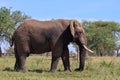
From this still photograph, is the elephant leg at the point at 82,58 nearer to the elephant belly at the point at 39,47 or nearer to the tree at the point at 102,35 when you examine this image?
the elephant belly at the point at 39,47

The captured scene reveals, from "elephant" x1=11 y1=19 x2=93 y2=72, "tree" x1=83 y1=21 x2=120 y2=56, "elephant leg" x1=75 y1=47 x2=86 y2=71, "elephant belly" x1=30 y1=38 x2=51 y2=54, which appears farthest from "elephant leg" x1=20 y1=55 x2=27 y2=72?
"tree" x1=83 y1=21 x2=120 y2=56

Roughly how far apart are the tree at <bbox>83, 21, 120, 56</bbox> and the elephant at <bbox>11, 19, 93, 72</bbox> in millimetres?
50100

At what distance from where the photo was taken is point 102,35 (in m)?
71.0

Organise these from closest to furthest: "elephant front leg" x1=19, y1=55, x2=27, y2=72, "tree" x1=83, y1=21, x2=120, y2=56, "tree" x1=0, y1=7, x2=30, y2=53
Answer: "elephant front leg" x1=19, y1=55, x2=27, y2=72, "tree" x1=0, y1=7, x2=30, y2=53, "tree" x1=83, y1=21, x2=120, y2=56

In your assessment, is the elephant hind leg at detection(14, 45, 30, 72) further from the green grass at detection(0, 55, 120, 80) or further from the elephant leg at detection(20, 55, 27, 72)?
the green grass at detection(0, 55, 120, 80)

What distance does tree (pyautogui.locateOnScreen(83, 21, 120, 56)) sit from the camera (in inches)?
2753

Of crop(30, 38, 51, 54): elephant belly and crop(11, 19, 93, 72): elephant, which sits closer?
crop(11, 19, 93, 72): elephant

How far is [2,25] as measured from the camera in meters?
58.0

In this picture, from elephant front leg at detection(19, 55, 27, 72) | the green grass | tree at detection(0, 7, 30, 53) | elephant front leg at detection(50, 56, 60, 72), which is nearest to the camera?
the green grass

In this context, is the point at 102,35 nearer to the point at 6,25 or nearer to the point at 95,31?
the point at 95,31

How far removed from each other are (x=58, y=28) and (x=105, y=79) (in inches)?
207

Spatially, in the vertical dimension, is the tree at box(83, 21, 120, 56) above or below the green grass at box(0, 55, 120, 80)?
above

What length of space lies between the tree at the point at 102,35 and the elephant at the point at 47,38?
50100 mm

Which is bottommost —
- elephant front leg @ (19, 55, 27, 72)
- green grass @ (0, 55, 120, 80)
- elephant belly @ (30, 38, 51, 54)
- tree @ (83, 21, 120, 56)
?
green grass @ (0, 55, 120, 80)
